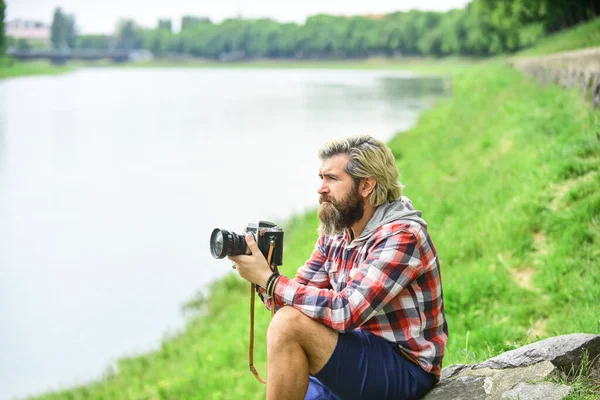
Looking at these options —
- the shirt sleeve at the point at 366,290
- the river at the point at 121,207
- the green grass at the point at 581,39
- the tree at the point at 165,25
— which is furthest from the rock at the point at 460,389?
the tree at the point at 165,25

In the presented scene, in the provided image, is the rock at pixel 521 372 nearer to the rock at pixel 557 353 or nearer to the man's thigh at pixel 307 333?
the rock at pixel 557 353

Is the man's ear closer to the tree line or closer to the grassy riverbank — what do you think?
the grassy riverbank

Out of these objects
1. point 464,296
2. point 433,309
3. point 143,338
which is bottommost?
point 143,338

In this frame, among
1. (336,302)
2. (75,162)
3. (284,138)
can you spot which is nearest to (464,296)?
(336,302)

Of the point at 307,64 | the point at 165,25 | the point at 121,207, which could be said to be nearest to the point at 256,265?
the point at 121,207

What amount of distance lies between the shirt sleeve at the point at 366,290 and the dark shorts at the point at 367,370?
0.10 m

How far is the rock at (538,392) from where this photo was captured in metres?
2.69

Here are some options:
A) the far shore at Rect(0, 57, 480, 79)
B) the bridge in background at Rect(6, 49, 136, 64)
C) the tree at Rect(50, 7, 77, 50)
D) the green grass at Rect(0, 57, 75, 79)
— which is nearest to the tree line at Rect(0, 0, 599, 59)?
the bridge in background at Rect(6, 49, 136, 64)

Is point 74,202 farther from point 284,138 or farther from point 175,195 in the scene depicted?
point 284,138

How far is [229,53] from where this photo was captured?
468 ft

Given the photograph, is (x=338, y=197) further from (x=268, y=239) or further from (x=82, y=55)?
(x=82, y=55)

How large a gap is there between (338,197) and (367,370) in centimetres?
72

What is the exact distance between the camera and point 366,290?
9.10 feet

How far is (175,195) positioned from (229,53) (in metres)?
131
